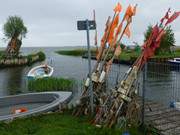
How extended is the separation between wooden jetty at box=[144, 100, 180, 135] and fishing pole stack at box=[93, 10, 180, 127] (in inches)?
20.9

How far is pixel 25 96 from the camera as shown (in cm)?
1403

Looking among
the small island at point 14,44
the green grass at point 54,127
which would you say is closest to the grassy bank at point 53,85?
the green grass at point 54,127

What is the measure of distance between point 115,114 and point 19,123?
2.74 metres

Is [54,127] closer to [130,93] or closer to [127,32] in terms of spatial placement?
[130,93]

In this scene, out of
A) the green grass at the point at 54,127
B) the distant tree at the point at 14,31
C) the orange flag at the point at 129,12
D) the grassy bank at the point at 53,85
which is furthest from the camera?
the distant tree at the point at 14,31

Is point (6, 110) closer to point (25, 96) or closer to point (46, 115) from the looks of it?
point (25, 96)

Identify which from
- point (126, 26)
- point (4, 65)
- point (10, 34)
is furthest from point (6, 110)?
point (10, 34)

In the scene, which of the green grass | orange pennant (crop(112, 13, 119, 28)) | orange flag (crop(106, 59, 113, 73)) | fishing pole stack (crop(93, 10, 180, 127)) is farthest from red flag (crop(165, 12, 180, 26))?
the green grass

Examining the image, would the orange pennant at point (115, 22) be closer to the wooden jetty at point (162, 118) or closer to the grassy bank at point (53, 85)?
the wooden jetty at point (162, 118)

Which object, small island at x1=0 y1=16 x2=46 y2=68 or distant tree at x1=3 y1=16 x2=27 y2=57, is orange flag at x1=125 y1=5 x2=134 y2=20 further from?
distant tree at x1=3 y1=16 x2=27 y2=57

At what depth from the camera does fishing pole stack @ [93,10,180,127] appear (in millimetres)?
9805

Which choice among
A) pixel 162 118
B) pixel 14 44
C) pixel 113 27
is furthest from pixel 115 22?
pixel 14 44

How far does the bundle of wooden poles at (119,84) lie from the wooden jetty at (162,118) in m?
0.52

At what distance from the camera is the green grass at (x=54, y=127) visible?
926 centimetres
